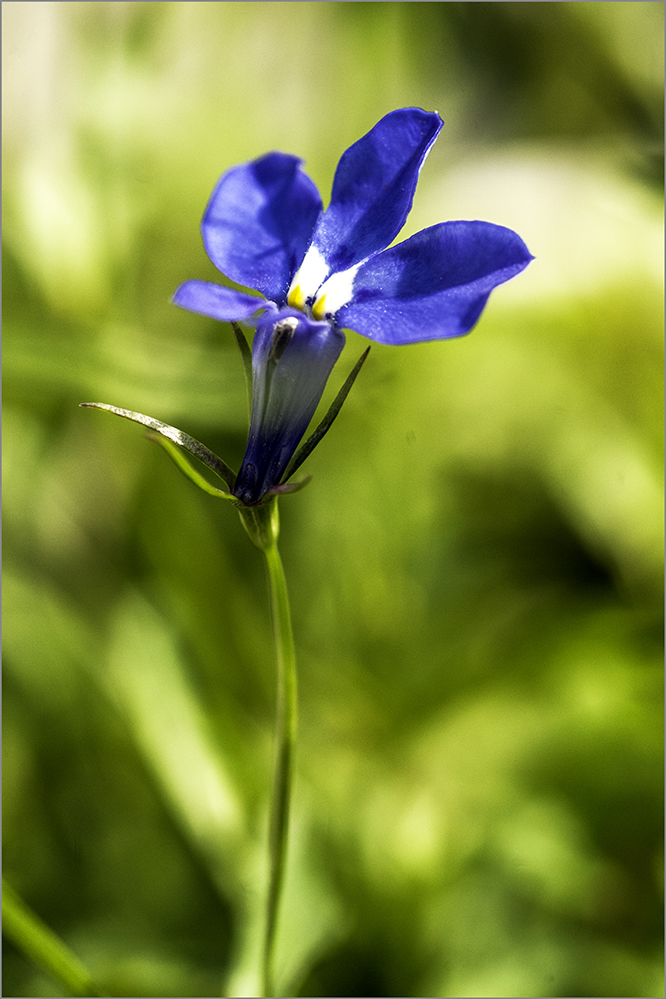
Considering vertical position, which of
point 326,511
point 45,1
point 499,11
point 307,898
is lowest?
point 307,898

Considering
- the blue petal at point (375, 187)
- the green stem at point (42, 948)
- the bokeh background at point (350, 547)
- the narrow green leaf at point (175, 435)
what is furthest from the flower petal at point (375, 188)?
the bokeh background at point (350, 547)

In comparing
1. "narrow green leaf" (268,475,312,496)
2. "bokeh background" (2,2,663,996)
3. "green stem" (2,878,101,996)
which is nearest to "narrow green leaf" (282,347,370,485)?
"narrow green leaf" (268,475,312,496)

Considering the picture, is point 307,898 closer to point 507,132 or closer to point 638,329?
point 638,329

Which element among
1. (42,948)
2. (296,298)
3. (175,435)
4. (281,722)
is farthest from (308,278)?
(42,948)

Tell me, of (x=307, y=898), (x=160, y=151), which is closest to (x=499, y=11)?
(x=160, y=151)

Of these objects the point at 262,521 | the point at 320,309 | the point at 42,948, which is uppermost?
the point at 320,309

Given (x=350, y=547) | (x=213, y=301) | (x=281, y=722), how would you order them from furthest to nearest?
1. (x=350, y=547)
2. (x=281, y=722)
3. (x=213, y=301)

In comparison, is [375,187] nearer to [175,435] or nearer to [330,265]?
[330,265]

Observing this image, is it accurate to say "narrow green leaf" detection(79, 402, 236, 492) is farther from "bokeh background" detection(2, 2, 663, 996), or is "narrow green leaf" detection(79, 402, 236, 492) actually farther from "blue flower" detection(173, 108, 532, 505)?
"bokeh background" detection(2, 2, 663, 996)
